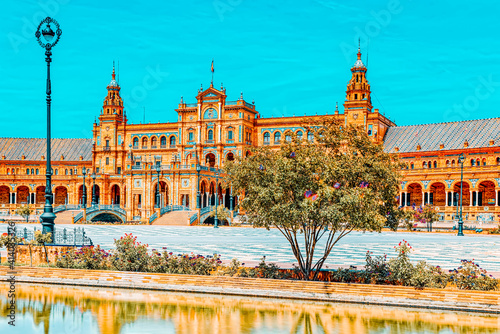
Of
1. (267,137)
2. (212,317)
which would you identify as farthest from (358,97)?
(212,317)

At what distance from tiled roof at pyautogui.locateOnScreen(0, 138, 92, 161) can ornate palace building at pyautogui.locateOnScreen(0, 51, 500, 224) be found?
0.63 ft

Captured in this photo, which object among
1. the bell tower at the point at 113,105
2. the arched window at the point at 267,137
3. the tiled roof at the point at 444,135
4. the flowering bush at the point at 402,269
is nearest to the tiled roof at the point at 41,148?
the bell tower at the point at 113,105

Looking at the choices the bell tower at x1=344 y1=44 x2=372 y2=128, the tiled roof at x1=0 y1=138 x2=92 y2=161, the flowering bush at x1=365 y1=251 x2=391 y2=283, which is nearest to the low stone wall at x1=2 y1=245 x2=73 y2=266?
the flowering bush at x1=365 y1=251 x2=391 y2=283

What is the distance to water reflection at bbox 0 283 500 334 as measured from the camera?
14.8 m

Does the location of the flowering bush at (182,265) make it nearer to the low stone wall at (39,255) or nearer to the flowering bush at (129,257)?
the flowering bush at (129,257)

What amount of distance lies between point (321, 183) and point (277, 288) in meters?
3.54

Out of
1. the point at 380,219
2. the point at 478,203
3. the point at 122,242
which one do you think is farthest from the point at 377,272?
the point at 478,203

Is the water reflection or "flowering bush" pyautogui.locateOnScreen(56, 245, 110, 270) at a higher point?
"flowering bush" pyautogui.locateOnScreen(56, 245, 110, 270)

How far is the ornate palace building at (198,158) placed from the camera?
249 feet

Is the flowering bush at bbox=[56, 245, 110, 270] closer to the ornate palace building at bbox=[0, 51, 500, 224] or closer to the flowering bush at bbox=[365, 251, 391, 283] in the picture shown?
the flowering bush at bbox=[365, 251, 391, 283]

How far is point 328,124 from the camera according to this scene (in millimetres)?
19109

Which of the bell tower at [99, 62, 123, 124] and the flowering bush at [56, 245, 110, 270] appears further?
the bell tower at [99, 62, 123, 124]

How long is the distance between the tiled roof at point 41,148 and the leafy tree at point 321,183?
304 feet

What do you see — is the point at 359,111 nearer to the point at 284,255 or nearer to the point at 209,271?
the point at 284,255
